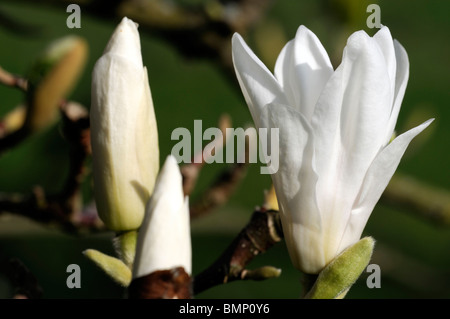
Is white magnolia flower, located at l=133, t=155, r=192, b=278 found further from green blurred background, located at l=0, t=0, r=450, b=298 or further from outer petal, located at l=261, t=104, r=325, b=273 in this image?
green blurred background, located at l=0, t=0, r=450, b=298

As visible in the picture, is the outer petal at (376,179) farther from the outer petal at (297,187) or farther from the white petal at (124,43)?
the white petal at (124,43)

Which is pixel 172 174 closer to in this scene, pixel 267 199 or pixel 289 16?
pixel 267 199

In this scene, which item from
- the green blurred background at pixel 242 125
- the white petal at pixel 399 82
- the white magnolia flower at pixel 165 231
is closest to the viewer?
the white magnolia flower at pixel 165 231

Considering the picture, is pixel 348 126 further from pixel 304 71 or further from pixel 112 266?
pixel 112 266

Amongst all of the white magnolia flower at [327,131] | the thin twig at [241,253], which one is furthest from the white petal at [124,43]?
the thin twig at [241,253]

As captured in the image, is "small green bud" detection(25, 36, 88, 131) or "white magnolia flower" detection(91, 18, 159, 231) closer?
"white magnolia flower" detection(91, 18, 159, 231)

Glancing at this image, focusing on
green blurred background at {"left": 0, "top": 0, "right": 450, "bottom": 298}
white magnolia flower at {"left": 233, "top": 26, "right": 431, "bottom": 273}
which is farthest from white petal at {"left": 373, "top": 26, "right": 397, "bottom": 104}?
green blurred background at {"left": 0, "top": 0, "right": 450, "bottom": 298}

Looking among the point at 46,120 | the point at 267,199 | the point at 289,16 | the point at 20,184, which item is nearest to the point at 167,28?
the point at 46,120
